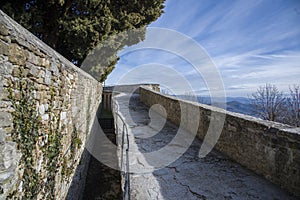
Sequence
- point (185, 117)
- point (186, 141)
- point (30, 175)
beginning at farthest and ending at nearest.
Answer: point (185, 117)
point (186, 141)
point (30, 175)

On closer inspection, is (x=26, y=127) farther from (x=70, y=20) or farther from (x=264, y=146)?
(x=70, y=20)

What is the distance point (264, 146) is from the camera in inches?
106

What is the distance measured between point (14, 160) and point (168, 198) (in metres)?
1.84

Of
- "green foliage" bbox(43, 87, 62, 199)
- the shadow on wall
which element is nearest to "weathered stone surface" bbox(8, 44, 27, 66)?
"green foliage" bbox(43, 87, 62, 199)

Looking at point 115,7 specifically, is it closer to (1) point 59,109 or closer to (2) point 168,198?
(1) point 59,109

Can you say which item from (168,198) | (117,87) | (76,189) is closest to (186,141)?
(168,198)

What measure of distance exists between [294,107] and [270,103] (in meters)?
1.15

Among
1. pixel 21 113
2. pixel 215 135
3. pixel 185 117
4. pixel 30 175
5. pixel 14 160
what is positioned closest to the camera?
pixel 14 160

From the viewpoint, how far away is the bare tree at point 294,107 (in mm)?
9166

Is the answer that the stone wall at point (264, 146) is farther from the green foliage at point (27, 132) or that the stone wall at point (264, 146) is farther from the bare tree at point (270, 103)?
the bare tree at point (270, 103)

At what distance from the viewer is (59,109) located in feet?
8.90

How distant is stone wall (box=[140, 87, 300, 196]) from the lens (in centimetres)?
230

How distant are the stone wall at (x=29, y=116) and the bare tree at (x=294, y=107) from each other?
1067cm

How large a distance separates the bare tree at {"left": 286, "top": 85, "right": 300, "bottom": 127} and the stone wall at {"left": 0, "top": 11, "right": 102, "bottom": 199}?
10.7m
